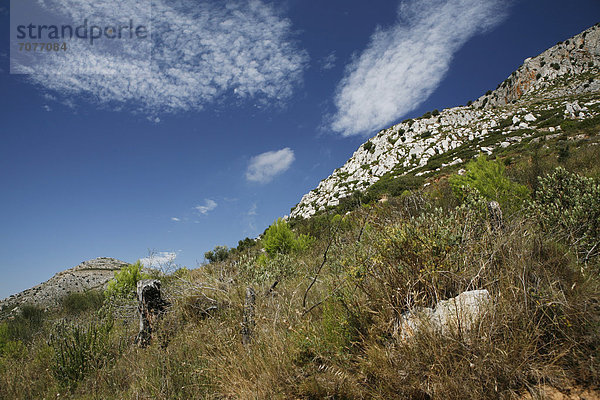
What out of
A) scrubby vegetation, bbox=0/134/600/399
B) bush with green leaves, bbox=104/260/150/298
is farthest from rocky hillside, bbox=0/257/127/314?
scrubby vegetation, bbox=0/134/600/399

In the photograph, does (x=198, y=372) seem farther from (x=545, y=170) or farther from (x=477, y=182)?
(x=545, y=170)

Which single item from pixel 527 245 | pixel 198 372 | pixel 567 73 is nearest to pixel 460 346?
pixel 527 245

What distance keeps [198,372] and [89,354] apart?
2.58 metres

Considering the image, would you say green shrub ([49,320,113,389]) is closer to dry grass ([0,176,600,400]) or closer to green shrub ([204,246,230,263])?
dry grass ([0,176,600,400])

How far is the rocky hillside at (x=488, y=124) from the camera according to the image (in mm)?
28777

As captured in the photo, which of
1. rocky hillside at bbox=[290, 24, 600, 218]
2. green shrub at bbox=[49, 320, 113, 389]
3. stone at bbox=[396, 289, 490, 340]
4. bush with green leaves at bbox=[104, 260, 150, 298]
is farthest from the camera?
rocky hillside at bbox=[290, 24, 600, 218]

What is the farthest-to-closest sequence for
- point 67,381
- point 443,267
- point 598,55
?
point 598,55
point 67,381
point 443,267

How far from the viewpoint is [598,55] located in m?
43.2

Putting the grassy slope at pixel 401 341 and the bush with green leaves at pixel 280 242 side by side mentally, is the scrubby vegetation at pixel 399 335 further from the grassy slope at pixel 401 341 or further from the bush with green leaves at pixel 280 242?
the bush with green leaves at pixel 280 242

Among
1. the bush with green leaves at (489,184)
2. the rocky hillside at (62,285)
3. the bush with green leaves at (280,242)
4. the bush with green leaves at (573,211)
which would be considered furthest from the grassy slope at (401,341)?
the rocky hillside at (62,285)

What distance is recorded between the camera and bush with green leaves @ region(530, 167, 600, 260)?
3143mm

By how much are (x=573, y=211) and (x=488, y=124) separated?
40.9m

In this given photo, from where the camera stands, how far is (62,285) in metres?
12.1

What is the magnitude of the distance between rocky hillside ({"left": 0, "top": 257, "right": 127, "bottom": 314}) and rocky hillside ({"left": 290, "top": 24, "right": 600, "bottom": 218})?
20913 mm
